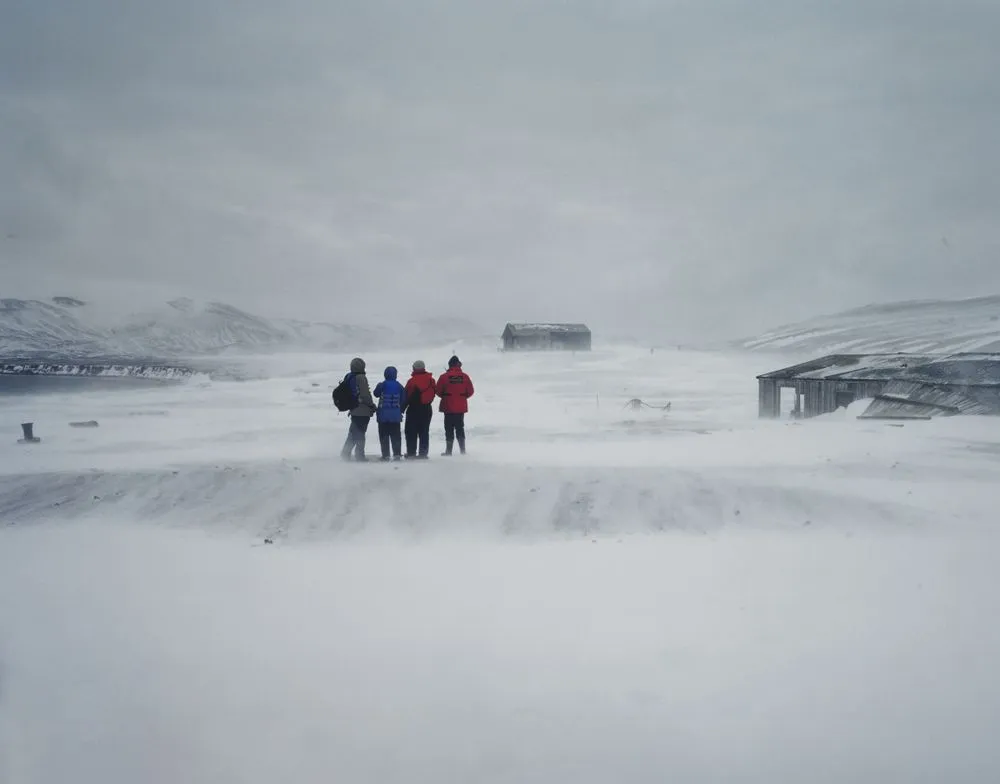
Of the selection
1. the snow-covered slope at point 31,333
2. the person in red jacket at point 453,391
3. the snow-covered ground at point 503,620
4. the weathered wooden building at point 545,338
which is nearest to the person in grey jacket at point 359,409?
the snow-covered ground at point 503,620

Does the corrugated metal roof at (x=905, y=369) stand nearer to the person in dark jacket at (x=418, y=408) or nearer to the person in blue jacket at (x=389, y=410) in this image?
the person in dark jacket at (x=418, y=408)

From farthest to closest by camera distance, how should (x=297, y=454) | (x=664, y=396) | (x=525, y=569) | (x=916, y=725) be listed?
(x=664, y=396), (x=297, y=454), (x=525, y=569), (x=916, y=725)

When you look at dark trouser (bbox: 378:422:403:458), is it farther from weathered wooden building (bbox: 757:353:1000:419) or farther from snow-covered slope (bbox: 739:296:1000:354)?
snow-covered slope (bbox: 739:296:1000:354)


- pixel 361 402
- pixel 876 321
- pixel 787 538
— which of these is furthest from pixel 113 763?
pixel 876 321

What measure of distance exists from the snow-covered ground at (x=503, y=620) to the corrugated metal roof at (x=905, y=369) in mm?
6226

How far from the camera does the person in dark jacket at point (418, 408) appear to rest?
1098 centimetres

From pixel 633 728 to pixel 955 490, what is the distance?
6.88 m

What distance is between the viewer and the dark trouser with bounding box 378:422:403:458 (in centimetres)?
1102

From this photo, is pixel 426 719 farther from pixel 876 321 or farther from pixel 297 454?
pixel 876 321

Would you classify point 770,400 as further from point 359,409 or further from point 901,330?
point 901,330

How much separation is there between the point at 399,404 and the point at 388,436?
626mm

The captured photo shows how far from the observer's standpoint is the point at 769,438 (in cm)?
1371

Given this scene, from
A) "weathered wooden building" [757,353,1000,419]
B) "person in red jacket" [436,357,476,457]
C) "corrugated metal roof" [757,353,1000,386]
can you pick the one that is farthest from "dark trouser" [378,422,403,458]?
"corrugated metal roof" [757,353,1000,386]

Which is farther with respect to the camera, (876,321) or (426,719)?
(876,321)
